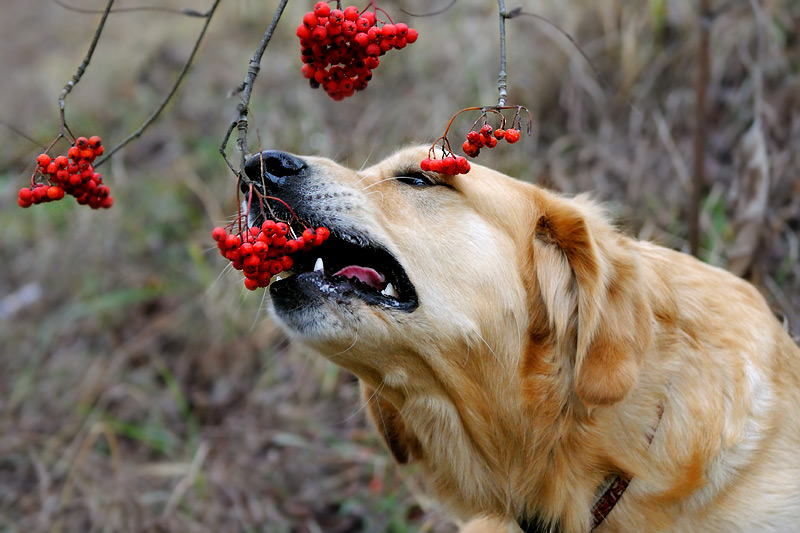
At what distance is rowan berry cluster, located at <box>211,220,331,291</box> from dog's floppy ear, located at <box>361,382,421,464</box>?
96 cm

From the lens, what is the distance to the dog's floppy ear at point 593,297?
7.84 feet

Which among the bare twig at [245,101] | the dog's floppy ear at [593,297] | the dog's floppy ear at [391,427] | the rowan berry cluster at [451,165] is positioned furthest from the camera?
the dog's floppy ear at [391,427]

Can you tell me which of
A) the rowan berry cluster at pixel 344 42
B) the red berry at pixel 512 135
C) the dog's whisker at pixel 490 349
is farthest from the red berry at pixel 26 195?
the dog's whisker at pixel 490 349

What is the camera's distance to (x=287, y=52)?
805 cm

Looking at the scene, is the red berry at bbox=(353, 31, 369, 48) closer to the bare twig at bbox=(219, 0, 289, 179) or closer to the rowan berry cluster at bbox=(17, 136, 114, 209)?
the bare twig at bbox=(219, 0, 289, 179)

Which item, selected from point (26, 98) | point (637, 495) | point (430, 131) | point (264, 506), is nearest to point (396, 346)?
point (637, 495)

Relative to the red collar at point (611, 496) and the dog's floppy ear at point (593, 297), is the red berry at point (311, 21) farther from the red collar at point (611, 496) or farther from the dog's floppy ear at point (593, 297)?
the red collar at point (611, 496)

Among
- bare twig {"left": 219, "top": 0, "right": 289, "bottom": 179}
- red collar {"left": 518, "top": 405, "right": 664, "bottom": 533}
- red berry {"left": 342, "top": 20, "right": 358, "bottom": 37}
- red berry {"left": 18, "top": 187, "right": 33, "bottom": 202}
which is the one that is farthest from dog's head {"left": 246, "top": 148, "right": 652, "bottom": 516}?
red berry {"left": 18, "top": 187, "right": 33, "bottom": 202}

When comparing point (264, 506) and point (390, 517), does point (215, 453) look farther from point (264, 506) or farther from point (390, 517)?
point (390, 517)

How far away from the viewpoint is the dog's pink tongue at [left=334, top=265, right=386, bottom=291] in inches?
102

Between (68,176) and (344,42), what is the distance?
844mm

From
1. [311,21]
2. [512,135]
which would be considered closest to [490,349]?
[512,135]

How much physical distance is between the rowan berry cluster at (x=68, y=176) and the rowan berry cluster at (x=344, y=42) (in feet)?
2.14

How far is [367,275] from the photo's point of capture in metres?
2.62
